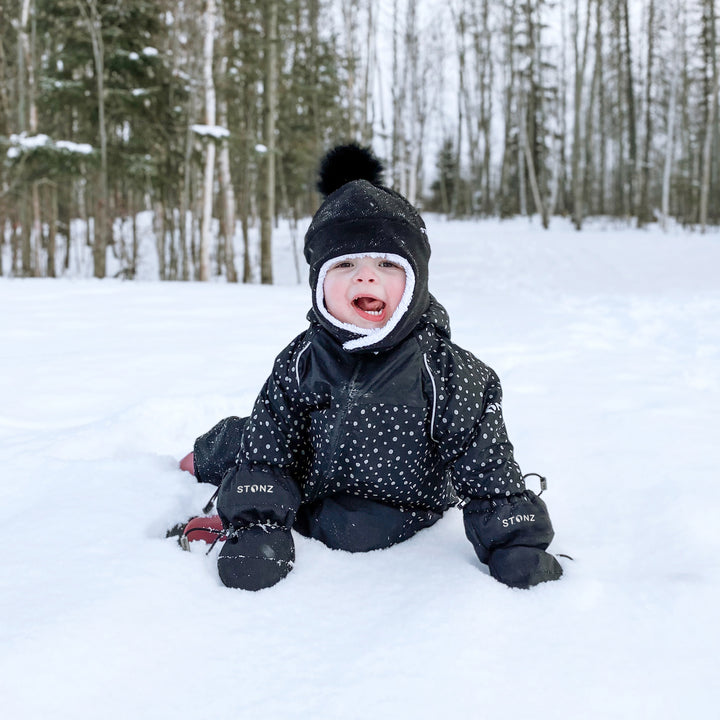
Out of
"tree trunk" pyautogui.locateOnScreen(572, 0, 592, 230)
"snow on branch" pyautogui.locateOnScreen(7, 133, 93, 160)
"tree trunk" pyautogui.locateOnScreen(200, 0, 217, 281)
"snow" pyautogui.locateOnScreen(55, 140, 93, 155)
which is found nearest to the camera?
"snow on branch" pyautogui.locateOnScreen(7, 133, 93, 160)

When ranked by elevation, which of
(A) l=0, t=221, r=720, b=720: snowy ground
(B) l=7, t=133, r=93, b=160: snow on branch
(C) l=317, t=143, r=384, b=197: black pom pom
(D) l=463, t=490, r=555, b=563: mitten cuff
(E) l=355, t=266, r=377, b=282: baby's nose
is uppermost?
(B) l=7, t=133, r=93, b=160: snow on branch

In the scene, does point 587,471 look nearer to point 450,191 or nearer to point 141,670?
point 141,670

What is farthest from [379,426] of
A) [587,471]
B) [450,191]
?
[450,191]

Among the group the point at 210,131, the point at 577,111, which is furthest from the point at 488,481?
the point at 577,111

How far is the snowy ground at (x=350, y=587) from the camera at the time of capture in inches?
42.0

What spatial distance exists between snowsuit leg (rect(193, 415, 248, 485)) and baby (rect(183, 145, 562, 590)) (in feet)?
1.18

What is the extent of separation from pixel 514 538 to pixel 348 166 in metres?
1.10

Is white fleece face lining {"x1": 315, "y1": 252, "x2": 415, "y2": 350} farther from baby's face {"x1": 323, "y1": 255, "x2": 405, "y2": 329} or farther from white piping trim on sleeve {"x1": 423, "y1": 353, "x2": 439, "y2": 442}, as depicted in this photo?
white piping trim on sleeve {"x1": 423, "y1": 353, "x2": 439, "y2": 442}

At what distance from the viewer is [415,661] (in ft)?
3.77

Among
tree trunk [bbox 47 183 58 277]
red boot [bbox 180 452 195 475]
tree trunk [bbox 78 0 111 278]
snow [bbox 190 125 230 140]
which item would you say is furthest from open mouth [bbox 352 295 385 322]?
tree trunk [bbox 47 183 58 277]

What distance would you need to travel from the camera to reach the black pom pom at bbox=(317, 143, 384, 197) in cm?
176

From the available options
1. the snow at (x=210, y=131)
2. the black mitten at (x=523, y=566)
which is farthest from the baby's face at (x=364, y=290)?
the snow at (x=210, y=131)

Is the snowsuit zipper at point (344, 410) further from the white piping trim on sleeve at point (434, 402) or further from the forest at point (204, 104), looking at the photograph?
the forest at point (204, 104)

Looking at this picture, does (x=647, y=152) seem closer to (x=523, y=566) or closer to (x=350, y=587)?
(x=523, y=566)
